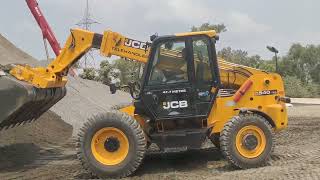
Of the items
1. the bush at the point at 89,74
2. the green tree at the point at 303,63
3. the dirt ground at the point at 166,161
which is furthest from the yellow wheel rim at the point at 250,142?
the green tree at the point at 303,63

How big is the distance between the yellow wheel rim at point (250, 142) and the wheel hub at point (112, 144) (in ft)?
6.25

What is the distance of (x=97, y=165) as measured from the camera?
859 centimetres

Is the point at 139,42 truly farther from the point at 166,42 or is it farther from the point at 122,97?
the point at 122,97

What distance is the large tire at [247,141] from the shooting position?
8.58 meters

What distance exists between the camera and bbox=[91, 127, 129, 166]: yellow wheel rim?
8.63 m

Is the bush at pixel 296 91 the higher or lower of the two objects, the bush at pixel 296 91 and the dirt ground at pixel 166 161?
the higher

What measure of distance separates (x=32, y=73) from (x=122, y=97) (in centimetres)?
1482

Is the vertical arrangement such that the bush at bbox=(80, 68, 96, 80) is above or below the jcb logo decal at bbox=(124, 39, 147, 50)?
above

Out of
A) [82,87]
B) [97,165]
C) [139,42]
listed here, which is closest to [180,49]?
[139,42]

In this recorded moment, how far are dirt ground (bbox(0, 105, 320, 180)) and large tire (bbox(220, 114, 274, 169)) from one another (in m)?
0.21

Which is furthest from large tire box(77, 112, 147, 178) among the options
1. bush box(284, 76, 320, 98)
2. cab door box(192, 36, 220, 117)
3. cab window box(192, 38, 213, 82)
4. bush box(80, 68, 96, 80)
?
bush box(284, 76, 320, 98)

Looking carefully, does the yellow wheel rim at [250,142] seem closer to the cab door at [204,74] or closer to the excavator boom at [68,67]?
the cab door at [204,74]

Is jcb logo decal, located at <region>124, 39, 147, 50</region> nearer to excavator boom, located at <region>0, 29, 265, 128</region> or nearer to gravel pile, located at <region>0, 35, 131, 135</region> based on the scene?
excavator boom, located at <region>0, 29, 265, 128</region>

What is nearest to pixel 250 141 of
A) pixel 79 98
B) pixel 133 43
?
pixel 133 43
